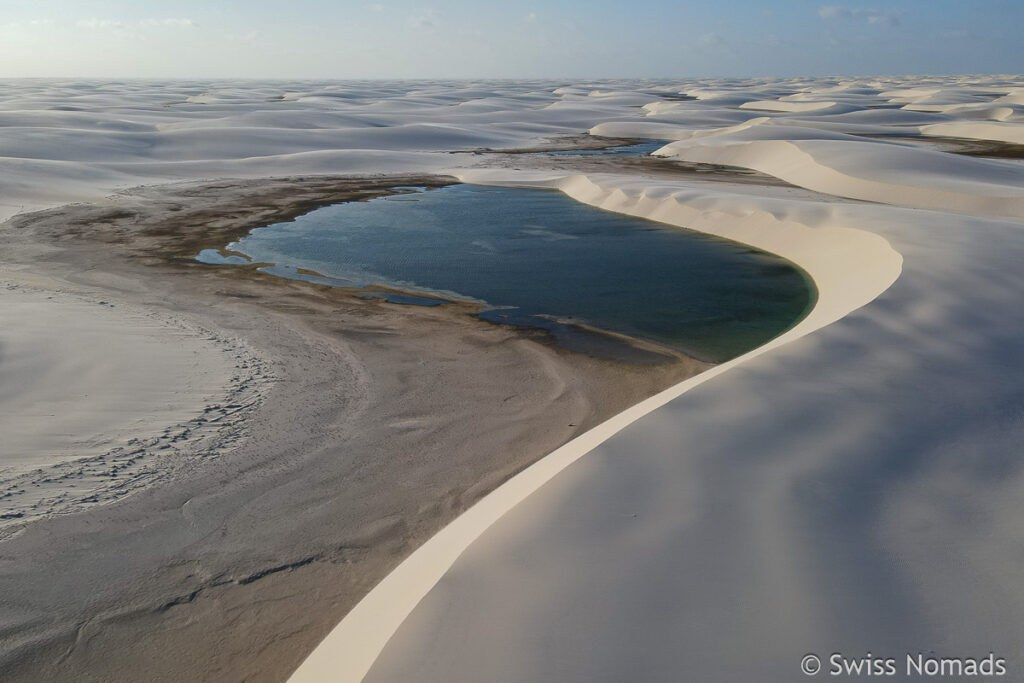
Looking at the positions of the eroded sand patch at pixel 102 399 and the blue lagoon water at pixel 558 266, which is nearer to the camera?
the eroded sand patch at pixel 102 399

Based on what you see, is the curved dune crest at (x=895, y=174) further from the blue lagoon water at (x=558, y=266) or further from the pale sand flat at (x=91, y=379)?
the pale sand flat at (x=91, y=379)

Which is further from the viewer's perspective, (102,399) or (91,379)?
(91,379)

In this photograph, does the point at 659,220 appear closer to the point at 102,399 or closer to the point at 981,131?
the point at 102,399

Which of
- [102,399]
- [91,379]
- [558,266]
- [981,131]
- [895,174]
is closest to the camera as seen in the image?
[102,399]

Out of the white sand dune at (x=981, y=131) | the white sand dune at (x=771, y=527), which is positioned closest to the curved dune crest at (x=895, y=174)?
the white sand dune at (x=771, y=527)

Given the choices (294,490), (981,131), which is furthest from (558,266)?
(981,131)

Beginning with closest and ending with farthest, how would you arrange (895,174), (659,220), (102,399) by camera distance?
(102,399) < (659,220) < (895,174)
